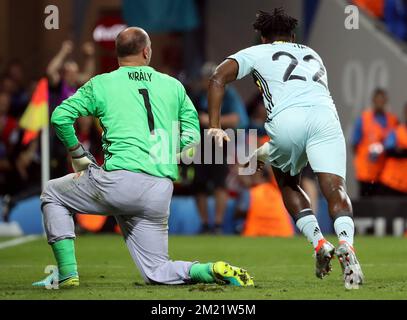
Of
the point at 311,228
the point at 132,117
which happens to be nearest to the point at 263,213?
the point at 311,228

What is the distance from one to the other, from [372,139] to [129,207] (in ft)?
27.4

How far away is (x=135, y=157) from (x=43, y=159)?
280 inches

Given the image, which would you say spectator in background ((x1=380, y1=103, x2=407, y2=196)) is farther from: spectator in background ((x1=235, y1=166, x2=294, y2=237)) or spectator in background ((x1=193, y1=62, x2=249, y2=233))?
spectator in background ((x1=193, y1=62, x2=249, y2=233))

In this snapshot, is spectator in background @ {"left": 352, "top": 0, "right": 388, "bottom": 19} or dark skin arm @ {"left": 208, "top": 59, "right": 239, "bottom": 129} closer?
dark skin arm @ {"left": 208, "top": 59, "right": 239, "bottom": 129}

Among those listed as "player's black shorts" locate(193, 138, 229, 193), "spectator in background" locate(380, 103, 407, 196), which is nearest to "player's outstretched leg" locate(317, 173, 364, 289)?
"player's black shorts" locate(193, 138, 229, 193)

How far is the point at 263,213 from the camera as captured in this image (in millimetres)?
14977

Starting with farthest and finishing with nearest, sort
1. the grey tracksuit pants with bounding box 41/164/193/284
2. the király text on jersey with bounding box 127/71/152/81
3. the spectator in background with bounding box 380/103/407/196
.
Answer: the spectator in background with bounding box 380/103/407/196 → the király text on jersey with bounding box 127/71/152/81 → the grey tracksuit pants with bounding box 41/164/193/284

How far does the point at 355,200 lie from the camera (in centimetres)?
1486

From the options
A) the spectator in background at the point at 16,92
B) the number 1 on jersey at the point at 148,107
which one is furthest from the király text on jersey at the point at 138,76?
the spectator in background at the point at 16,92

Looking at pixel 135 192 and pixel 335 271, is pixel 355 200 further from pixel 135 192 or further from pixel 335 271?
→ pixel 135 192

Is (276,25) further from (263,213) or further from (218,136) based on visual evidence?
(263,213)

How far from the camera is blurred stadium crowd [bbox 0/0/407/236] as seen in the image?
583 inches

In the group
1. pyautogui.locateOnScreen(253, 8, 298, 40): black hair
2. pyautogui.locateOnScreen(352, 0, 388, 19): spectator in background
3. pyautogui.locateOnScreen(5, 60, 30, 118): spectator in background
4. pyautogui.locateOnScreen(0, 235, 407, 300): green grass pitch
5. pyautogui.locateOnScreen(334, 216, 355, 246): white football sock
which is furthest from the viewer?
pyautogui.locateOnScreen(352, 0, 388, 19): spectator in background
